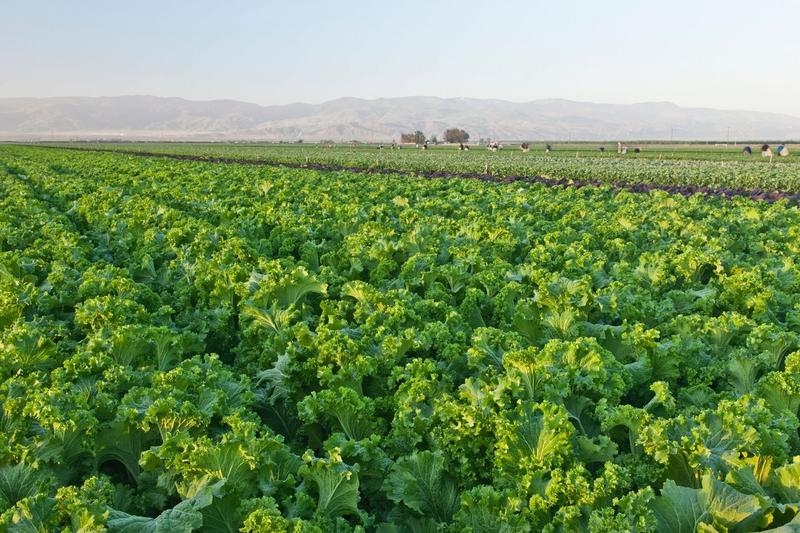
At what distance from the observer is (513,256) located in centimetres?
913

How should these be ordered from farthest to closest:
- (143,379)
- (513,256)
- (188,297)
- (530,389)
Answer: (513,256) < (188,297) < (143,379) < (530,389)

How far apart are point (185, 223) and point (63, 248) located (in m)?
2.51

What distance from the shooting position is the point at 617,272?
7.28 meters

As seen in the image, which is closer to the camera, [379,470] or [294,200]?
[379,470]

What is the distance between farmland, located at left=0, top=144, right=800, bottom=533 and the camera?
9.59ft

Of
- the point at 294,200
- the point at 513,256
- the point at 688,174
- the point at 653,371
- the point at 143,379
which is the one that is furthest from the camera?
the point at 688,174

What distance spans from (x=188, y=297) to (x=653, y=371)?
5219mm

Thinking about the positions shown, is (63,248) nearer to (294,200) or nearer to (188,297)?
(188,297)

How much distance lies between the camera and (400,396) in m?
3.98

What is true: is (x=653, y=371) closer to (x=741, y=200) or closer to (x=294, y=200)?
(x=294, y=200)

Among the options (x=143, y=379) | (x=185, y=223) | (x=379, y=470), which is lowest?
(x=379, y=470)

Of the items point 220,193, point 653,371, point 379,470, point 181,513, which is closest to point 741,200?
point 653,371

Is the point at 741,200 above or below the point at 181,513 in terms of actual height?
above

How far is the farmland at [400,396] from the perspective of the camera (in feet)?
9.59
